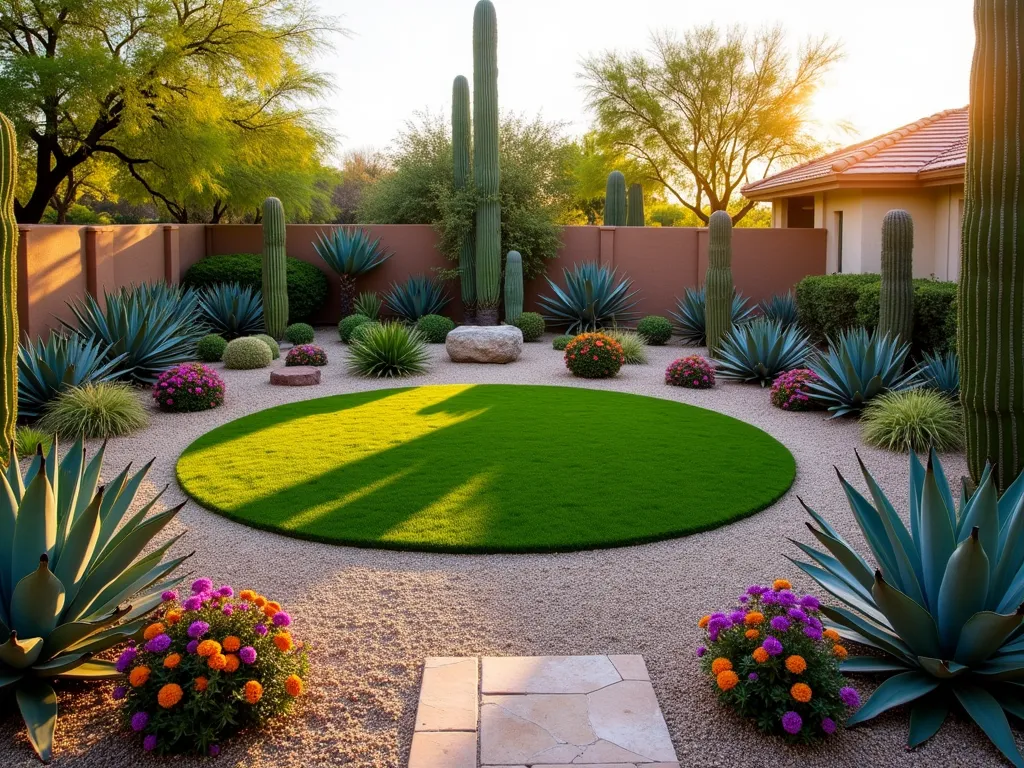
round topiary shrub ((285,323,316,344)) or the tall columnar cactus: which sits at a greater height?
the tall columnar cactus

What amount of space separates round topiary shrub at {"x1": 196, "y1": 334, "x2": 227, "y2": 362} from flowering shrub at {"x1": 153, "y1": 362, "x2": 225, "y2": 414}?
3664 millimetres

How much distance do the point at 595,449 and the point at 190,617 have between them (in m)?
5.44

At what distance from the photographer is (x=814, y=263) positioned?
19188 mm

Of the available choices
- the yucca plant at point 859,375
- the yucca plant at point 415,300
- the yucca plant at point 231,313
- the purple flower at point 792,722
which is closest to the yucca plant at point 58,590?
the purple flower at point 792,722

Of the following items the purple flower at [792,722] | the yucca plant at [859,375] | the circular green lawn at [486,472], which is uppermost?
the yucca plant at [859,375]

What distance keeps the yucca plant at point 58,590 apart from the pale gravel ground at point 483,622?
6.4 inches

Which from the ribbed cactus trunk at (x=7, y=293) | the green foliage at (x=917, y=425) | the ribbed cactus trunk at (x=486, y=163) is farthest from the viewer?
the ribbed cactus trunk at (x=486, y=163)

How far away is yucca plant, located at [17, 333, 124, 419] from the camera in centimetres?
999

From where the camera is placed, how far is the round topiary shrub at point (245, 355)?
14031 mm

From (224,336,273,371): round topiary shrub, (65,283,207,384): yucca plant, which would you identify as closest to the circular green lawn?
(65,283,207,384): yucca plant

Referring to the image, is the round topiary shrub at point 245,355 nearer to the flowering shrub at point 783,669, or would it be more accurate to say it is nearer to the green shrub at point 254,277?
the green shrub at point 254,277

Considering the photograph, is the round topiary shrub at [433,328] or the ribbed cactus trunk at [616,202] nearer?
the round topiary shrub at [433,328]

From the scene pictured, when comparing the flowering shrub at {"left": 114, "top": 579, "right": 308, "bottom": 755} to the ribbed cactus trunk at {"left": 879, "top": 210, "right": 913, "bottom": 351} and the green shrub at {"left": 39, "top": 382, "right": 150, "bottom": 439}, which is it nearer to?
the green shrub at {"left": 39, "top": 382, "right": 150, "bottom": 439}

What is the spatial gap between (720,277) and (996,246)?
343 inches
